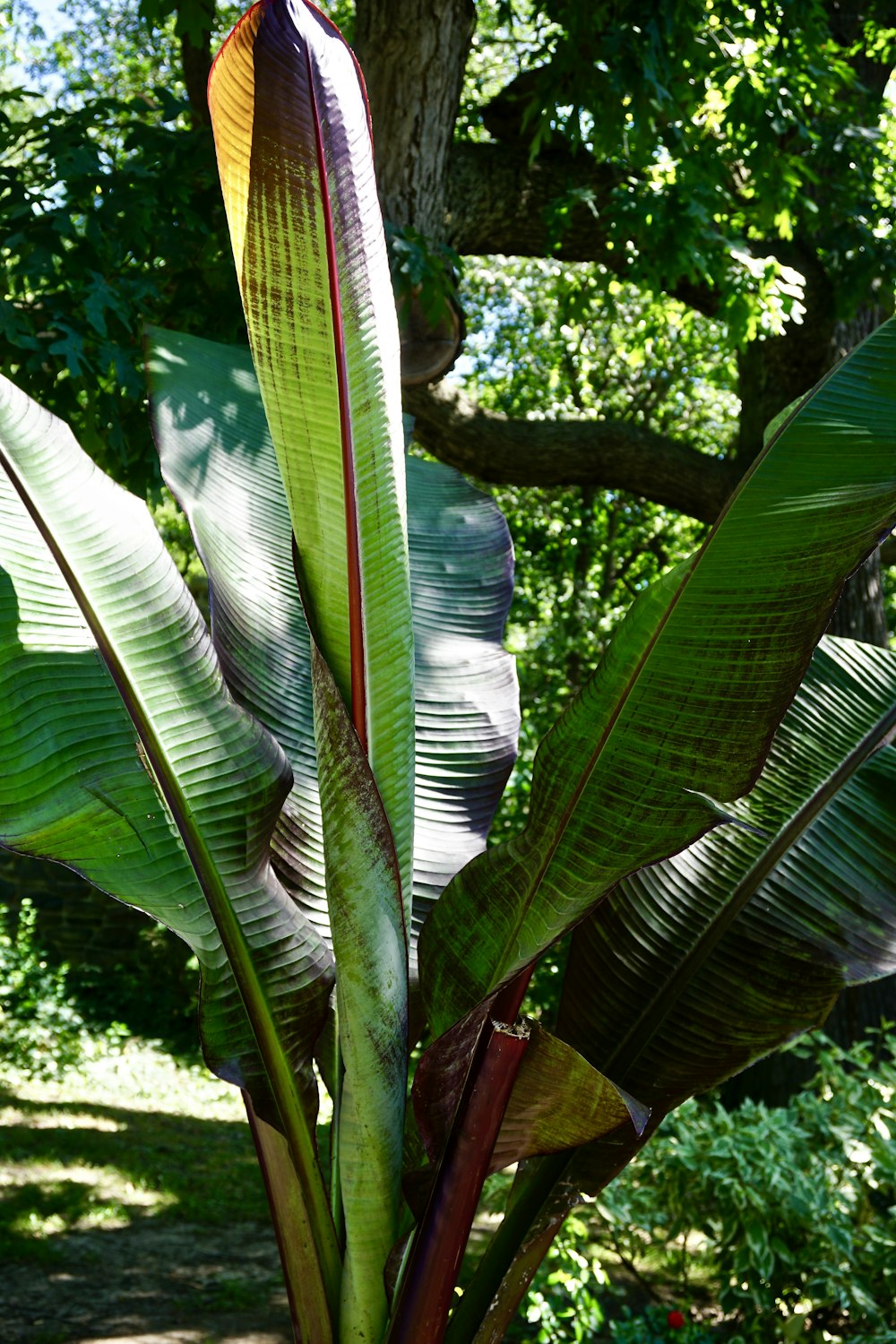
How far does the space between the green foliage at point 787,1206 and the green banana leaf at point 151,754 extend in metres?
2.07

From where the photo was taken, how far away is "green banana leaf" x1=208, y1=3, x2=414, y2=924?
1303 millimetres

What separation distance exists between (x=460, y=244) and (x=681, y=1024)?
13.8 ft

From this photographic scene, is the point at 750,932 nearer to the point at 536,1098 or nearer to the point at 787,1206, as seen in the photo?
the point at 536,1098

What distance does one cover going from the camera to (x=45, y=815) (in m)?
1.39

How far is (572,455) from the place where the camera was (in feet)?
19.0

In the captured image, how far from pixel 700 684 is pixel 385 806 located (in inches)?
18.0

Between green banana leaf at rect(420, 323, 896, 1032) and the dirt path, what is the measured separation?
3344 millimetres

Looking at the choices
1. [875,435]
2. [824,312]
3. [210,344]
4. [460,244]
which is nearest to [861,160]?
[824,312]

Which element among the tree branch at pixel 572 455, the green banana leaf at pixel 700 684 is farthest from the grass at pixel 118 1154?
the green banana leaf at pixel 700 684

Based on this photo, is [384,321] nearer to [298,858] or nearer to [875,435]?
[875,435]

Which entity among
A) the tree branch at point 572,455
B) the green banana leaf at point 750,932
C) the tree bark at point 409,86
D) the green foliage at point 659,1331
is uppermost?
the tree bark at point 409,86

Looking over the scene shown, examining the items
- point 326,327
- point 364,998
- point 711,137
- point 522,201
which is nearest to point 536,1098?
point 364,998

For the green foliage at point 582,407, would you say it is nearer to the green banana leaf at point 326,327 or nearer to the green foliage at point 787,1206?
the green foliage at point 787,1206

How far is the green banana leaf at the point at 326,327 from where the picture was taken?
1.30 m
